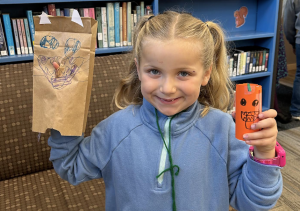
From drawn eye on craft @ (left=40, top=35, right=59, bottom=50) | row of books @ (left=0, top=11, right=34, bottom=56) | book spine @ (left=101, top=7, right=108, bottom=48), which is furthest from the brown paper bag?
book spine @ (left=101, top=7, right=108, bottom=48)

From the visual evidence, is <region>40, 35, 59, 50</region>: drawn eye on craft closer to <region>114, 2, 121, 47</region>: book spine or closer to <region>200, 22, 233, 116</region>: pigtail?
<region>200, 22, 233, 116</region>: pigtail

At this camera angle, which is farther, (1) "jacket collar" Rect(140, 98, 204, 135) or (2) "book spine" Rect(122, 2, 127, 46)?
(2) "book spine" Rect(122, 2, 127, 46)

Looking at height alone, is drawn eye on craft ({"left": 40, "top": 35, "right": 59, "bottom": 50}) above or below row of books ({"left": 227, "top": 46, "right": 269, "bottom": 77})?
above

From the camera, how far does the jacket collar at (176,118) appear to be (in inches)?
36.1

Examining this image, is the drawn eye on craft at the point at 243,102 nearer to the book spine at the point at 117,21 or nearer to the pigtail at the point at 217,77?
the pigtail at the point at 217,77

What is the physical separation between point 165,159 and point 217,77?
1.07 ft

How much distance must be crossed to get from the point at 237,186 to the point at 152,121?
0.32 m

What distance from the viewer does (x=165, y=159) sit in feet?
2.96

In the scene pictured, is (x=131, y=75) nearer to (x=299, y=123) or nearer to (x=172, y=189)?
(x=172, y=189)

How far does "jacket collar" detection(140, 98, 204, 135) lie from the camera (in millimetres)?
918

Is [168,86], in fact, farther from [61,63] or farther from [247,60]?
[247,60]

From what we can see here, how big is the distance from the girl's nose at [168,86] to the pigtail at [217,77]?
19cm

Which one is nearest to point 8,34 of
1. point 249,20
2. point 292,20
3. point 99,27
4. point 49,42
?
point 99,27

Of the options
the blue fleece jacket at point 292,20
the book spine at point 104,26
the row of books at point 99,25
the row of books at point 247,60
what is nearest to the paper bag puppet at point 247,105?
the row of books at point 99,25
